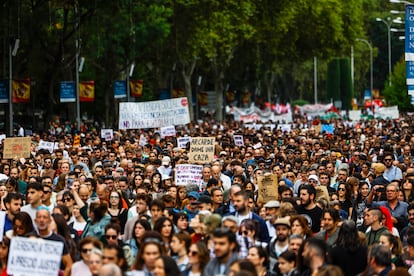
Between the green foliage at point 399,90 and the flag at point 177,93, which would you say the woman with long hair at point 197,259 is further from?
the green foliage at point 399,90

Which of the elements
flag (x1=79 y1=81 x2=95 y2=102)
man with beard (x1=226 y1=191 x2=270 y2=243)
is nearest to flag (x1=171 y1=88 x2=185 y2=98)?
flag (x1=79 y1=81 x2=95 y2=102)

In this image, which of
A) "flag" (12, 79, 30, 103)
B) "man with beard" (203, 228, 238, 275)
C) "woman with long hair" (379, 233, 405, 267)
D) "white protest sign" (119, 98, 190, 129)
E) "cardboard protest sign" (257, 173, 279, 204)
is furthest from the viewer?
"flag" (12, 79, 30, 103)

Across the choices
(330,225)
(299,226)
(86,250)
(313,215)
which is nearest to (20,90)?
(313,215)

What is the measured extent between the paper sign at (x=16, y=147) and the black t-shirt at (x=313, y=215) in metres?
11.4

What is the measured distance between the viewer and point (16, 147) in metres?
26.4

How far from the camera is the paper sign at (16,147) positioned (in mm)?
26219

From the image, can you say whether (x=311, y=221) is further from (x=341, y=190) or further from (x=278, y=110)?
(x=278, y=110)

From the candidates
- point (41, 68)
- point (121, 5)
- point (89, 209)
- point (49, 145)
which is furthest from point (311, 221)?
point (41, 68)

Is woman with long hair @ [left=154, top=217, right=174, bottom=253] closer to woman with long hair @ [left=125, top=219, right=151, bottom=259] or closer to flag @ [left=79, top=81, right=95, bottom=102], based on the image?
woman with long hair @ [left=125, top=219, right=151, bottom=259]

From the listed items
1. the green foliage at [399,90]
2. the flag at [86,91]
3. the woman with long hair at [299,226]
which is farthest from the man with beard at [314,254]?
the green foliage at [399,90]

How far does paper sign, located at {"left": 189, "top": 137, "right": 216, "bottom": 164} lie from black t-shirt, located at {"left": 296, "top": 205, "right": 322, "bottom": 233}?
9192 mm

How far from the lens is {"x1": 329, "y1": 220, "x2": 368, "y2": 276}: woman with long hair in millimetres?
12359

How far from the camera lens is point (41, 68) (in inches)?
2189

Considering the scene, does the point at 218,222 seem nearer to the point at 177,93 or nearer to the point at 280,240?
the point at 280,240
